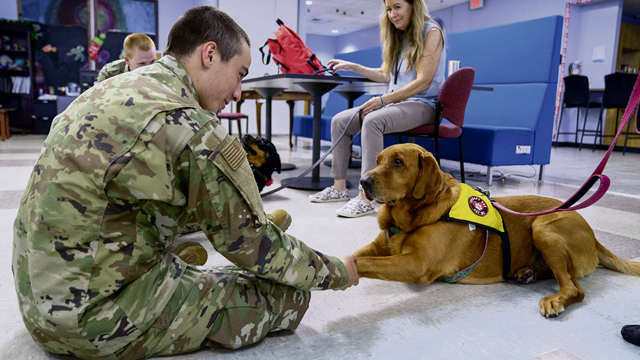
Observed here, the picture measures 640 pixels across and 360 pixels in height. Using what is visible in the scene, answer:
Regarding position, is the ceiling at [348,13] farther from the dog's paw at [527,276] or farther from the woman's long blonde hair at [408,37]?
the dog's paw at [527,276]

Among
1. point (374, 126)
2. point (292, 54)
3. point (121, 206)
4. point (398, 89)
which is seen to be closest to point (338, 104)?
point (292, 54)

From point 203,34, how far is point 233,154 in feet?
1.06

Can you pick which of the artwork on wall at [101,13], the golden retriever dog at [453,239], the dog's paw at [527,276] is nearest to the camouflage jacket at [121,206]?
Result: the golden retriever dog at [453,239]

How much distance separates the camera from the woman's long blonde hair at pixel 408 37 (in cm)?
260

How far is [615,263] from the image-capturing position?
1.57m

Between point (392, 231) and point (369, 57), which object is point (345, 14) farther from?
point (392, 231)

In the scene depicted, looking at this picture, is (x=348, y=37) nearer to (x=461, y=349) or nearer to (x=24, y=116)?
(x=24, y=116)

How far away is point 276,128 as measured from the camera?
32.2 ft

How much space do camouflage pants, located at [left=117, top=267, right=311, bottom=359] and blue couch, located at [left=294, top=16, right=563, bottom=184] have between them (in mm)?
3056

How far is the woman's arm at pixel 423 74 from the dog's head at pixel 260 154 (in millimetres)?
720

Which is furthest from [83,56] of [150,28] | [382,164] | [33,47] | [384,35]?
[382,164]

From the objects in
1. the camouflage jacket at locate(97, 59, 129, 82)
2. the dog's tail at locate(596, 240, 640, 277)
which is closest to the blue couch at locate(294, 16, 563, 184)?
the dog's tail at locate(596, 240, 640, 277)

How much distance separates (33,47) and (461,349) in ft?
34.0

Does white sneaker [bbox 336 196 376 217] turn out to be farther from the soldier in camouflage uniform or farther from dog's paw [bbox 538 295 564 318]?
the soldier in camouflage uniform
